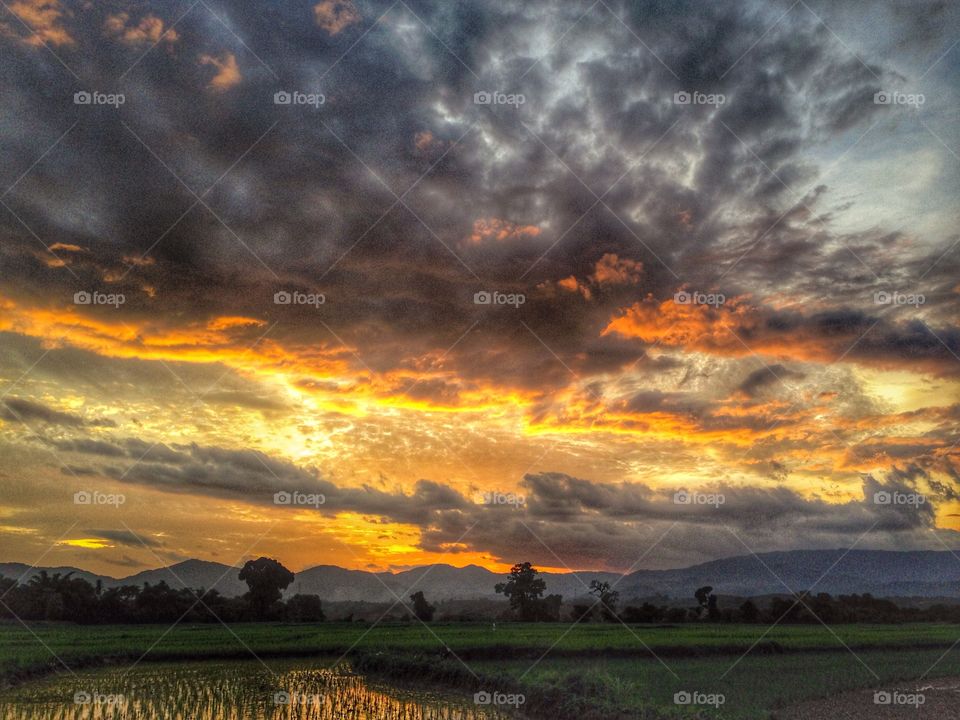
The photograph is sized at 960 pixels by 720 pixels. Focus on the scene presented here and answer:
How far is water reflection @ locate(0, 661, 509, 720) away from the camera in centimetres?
1511

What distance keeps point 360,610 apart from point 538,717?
27.0 meters

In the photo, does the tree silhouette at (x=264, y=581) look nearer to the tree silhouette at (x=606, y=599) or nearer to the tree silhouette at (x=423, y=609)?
the tree silhouette at (x=423, y=609)

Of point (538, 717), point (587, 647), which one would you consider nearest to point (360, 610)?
point (587, 647)

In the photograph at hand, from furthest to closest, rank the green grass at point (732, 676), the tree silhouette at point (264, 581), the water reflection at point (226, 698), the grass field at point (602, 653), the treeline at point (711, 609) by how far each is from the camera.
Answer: the treeline at point (711, 609) < the tree silhouette at point (264, 581) < the grass field at point (602, 653) < the water reflection at point (226, 698) < the green grass at point (732, 676)

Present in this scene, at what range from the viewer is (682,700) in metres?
15.2

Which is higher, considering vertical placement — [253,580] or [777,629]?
[253,580]

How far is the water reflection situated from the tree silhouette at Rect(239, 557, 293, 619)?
34.2 feet

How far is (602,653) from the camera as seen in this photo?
23.1 metres

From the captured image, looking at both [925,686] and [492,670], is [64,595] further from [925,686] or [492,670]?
[925,686]

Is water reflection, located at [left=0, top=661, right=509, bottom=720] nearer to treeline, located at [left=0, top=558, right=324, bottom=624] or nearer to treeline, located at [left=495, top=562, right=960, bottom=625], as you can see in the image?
treeline, located at [left=0, top=558, right=324, bottom=624]

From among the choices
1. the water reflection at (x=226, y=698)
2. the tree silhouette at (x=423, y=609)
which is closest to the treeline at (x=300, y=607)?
the tree silhouette at (x=423, y=609)

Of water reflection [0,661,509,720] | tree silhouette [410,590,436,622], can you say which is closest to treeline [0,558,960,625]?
tree silhouette [410,590,436,622]

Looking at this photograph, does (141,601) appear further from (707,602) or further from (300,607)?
(707,602)

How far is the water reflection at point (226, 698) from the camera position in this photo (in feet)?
49.6
